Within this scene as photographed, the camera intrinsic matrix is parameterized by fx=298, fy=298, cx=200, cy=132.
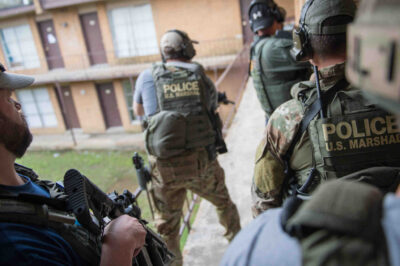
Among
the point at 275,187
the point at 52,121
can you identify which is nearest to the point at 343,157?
the point at 275,187

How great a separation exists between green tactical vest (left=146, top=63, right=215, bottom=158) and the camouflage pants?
135mm

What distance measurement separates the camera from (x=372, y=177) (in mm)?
1098

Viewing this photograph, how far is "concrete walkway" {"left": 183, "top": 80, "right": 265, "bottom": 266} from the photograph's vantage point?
10.2 feet

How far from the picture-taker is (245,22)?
12.1m

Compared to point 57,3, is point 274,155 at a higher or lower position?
lower

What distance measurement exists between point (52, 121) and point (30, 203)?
1559cm

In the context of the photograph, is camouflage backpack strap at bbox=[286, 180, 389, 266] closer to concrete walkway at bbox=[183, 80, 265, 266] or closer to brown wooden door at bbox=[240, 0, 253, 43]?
concrete walkway at bbox=[183, 80, 265, 266]

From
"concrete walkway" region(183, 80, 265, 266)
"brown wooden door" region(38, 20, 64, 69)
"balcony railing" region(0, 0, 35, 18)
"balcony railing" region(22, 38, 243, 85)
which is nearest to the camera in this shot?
"concrete walkway" region(183, 80, 265, 266)

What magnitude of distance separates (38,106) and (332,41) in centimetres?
1612

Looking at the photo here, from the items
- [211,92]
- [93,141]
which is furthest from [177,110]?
[93,141]

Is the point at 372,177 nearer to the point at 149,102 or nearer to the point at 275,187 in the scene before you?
the point at 275,187

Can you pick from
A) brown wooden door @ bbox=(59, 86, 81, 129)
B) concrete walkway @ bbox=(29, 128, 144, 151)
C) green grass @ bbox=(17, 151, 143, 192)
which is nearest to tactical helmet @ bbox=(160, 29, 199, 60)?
green grass @ bbox=(17, 151, 143, 192)

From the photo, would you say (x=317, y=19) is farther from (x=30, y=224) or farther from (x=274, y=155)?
(x=30, y=224)

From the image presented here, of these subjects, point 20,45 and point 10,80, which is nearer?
point 10,80
